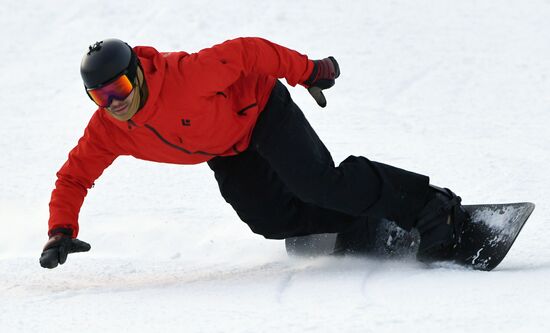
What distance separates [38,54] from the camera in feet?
30.2

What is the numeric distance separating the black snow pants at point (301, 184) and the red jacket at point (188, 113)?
13 cm

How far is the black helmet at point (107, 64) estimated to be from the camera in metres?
3.45

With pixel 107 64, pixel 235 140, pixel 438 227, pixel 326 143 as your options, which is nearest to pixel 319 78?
pixel 235 140

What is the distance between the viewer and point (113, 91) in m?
3.46

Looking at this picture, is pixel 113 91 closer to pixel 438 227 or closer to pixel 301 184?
pixel 301 184

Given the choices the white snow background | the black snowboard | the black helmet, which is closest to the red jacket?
the black helmet

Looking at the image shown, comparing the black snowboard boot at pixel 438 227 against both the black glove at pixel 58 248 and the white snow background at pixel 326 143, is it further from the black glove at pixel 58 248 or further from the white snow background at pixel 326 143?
the black glove at pixel 58 248

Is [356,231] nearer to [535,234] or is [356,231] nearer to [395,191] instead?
[395,191]

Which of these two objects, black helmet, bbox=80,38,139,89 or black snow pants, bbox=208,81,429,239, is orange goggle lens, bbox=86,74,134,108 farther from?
black snow pants, bbox=208,81,429,239

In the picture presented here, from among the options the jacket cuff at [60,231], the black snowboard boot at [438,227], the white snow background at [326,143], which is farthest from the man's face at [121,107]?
the black snowboard boot at [438,227]

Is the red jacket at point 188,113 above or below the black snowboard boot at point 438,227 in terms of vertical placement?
above

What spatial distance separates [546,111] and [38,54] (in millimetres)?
5328

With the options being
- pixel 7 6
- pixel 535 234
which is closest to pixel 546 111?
pixel 535 234

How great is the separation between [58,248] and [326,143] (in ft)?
10.7
